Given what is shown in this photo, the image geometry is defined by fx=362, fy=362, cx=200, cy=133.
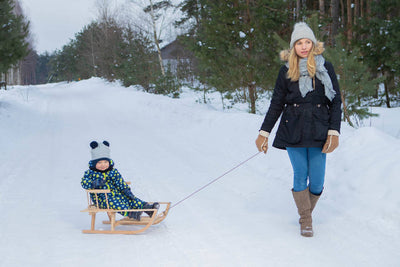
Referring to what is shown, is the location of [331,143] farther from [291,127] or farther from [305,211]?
[305,211]

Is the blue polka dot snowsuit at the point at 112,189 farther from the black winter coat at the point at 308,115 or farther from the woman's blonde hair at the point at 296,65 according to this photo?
the woman's blonde hair at the point at 296,65

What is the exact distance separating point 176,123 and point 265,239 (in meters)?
7.54

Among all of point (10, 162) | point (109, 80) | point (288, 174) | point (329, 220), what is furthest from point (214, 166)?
point (109, 80)

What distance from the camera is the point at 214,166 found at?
6.39 metres

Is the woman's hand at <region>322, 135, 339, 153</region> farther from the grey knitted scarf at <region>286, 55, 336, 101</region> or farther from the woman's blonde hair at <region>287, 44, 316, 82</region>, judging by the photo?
the woman's blonde hair at <region>287, 44, 316, 82</region>

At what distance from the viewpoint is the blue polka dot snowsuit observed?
3.69 m

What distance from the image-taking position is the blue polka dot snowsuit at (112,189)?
3.69 meters

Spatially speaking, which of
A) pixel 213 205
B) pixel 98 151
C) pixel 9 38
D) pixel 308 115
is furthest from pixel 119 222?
pixel 9 38

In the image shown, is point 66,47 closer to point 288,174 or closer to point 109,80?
point 109,80

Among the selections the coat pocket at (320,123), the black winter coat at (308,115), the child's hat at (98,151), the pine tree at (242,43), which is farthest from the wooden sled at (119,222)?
→ the pine tree at (242,43)

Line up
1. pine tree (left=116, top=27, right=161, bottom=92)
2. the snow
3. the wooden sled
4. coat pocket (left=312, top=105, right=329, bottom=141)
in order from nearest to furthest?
the snow → coat pocket (left=312, top=105, right=329, bottom=141) → the wooden sled → pine tree (left=116, top=27, right=161, bottom=92)

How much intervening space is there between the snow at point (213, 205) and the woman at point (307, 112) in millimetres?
549

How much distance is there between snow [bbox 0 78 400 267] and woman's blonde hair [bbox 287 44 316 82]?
149 cm

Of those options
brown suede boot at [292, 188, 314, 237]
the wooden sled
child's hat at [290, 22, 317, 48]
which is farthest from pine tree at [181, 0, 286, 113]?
the wooden sled
